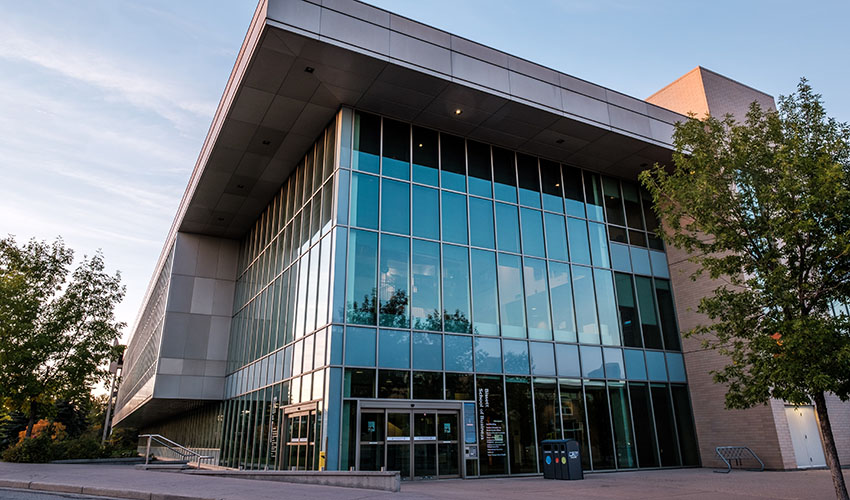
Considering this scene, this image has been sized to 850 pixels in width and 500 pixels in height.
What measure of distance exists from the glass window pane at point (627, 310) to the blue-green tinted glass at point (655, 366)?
2.06ft

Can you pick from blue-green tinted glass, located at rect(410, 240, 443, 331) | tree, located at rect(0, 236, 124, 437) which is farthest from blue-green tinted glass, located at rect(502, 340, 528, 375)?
tree, located at rect(0, 236, 124, 437)

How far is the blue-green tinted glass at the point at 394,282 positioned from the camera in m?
16.8

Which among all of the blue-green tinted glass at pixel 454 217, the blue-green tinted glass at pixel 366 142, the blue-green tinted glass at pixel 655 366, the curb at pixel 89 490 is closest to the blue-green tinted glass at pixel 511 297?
the blue-green tinted glass at pixel 454 217

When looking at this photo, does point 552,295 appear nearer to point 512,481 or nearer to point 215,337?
point 512,481

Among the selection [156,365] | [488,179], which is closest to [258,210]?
[156,365]

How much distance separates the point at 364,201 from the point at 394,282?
275 cm

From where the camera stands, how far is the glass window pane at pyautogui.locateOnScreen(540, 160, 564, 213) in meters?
21.4

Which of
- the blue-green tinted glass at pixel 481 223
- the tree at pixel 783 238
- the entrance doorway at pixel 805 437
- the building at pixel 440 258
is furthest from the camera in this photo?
the entrance doorway at pixel 805 437

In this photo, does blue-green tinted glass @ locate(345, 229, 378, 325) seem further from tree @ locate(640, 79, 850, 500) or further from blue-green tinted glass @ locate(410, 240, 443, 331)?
tree @ locate(640, 79, 850, 500)

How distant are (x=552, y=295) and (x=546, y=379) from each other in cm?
307

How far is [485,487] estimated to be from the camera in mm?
13812

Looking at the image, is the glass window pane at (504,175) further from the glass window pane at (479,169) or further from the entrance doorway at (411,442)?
the entrance doorway at (411,442)

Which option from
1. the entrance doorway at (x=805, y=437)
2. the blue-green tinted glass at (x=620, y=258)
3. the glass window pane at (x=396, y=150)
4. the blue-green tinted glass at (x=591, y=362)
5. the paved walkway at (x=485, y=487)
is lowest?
the paved walkway at (x=485, y=487)

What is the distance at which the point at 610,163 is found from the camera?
22.4 metres
